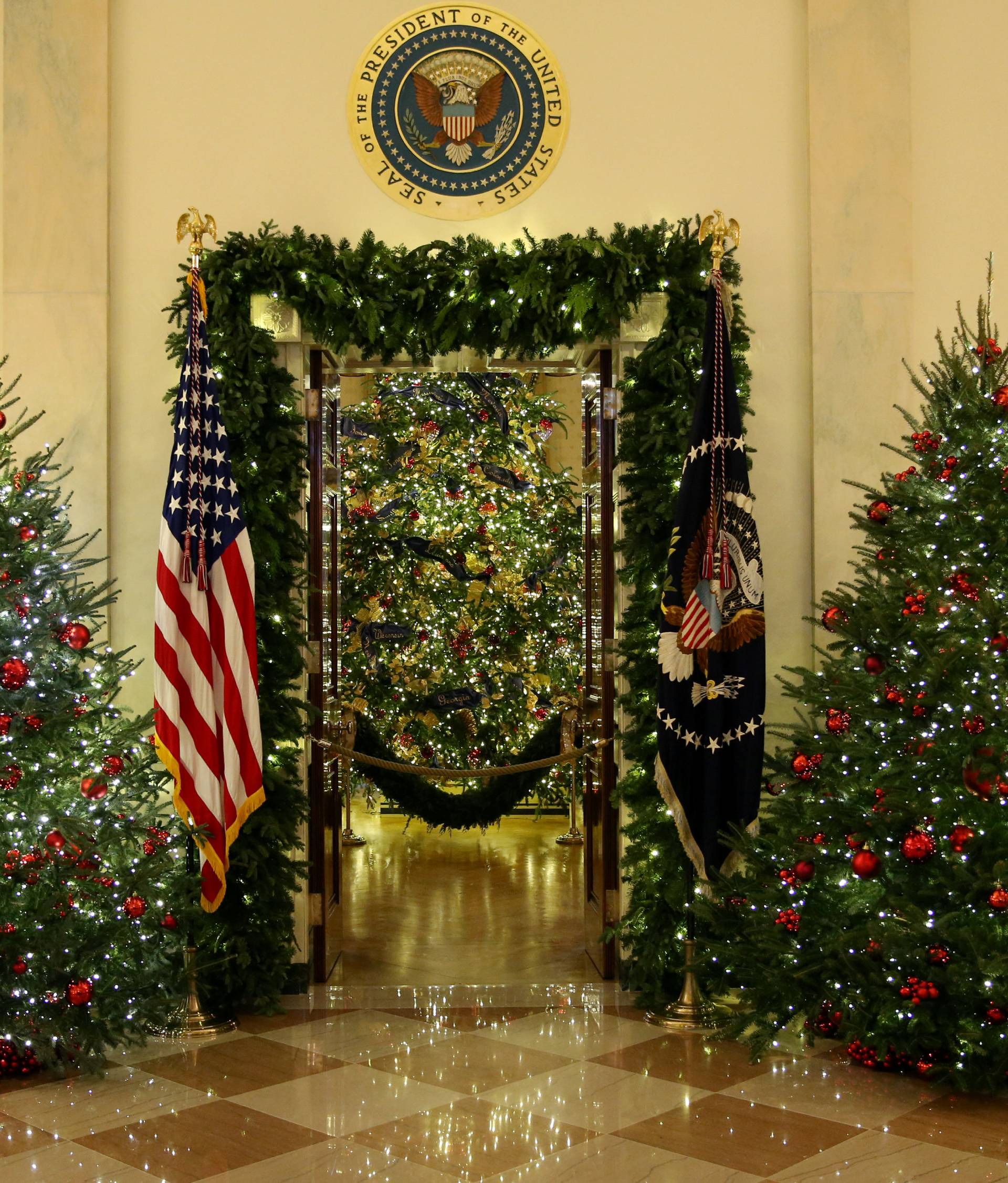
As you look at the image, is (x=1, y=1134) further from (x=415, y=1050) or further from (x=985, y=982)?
(x=985, y=982)

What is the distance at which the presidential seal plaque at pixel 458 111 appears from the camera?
5754 mm

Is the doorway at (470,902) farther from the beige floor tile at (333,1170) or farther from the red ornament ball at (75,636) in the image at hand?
the beige floor tile at (333,1170)

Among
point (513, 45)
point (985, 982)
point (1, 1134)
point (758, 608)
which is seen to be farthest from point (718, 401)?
point (1, 1134)

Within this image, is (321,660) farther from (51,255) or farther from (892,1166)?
(892,1166)

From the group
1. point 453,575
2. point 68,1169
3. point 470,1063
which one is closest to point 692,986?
point 470,1063

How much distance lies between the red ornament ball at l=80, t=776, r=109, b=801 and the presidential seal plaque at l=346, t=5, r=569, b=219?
2998 millimetres

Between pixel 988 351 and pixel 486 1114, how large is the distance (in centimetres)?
341

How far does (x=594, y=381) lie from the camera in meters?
5.95

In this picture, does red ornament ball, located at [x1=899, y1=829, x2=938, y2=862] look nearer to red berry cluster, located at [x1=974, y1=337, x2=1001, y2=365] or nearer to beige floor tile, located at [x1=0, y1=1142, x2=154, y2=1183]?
red berry cluster, located at [x1=974, y1=337, x2=1001, y2=365]

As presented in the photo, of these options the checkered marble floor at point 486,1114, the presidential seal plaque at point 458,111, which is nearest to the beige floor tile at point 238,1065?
the checkered marble floor at point 486,1114

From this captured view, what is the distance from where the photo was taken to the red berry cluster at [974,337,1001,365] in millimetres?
4734

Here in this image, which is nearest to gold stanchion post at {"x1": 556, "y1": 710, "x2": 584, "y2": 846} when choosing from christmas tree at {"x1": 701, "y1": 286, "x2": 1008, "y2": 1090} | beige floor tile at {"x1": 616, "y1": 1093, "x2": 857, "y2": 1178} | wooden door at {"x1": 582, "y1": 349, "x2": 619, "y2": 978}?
wooden door at {"x1": 582, "y1": 349, "x2": 619, "y2": 978}

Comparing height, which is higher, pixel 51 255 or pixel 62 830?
pixel 51 255

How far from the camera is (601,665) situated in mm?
5977
